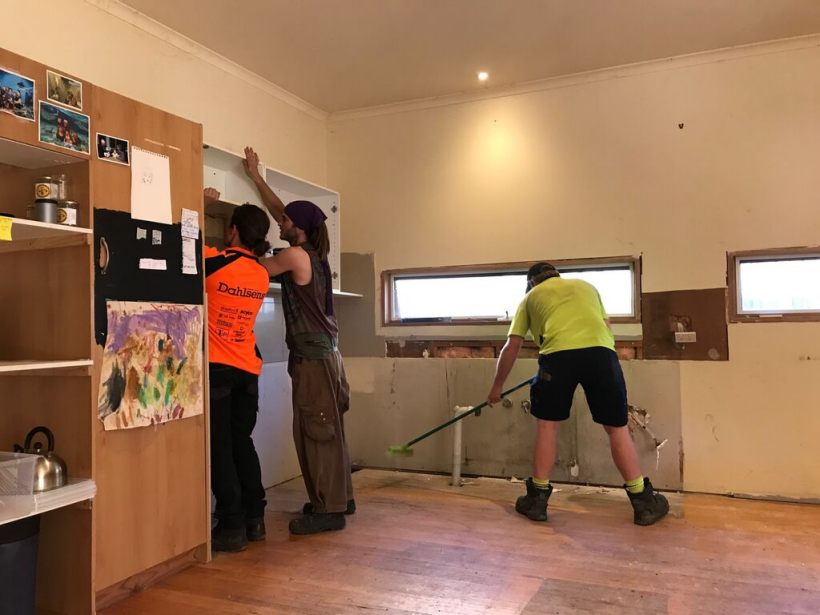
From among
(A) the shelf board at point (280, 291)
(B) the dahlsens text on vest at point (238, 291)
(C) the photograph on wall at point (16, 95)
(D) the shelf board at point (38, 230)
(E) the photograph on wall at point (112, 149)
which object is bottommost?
(B) the dahlsens text on vest at point (238, 291)

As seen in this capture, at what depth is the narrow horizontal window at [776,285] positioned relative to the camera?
344cm

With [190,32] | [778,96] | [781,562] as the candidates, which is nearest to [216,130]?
[190,32]

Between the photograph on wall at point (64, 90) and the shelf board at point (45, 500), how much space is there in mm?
1233

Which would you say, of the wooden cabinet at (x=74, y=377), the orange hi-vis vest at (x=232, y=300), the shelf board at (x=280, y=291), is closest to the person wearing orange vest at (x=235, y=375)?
the orange hi-vis vest at (x=232, y=300)

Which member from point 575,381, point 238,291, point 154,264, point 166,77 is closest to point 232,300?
point 238,291

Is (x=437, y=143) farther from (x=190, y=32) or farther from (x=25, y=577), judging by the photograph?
(x=25, y=577)

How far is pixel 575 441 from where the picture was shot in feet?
12.4

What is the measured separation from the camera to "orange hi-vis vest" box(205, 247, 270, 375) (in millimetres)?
2654

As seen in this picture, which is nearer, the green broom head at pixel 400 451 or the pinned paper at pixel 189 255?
the pinned paper at pixel 189 255

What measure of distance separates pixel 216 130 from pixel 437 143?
1426mm

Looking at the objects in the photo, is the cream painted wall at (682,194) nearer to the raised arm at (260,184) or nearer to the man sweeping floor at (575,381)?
the man sweeping floor at (575,381)

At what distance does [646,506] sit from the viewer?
9.99ft

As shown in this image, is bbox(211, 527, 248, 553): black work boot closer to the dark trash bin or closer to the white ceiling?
the dark trash bin

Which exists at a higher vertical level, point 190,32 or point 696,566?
point 190,32
